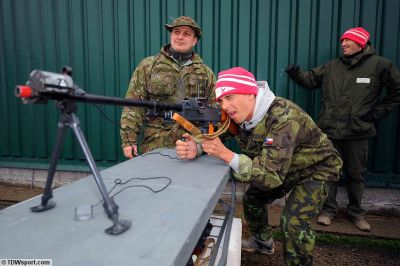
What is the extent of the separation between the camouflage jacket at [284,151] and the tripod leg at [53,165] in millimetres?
1327

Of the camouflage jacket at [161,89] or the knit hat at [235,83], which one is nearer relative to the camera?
the knit hat at [235,83]

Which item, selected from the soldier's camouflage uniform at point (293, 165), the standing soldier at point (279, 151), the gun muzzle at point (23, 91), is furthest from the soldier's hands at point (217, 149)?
the gun muzzle at point (23, 91)

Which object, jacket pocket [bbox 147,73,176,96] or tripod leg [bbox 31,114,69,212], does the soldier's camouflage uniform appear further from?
tripod leg [bbox 31,114,69,212]

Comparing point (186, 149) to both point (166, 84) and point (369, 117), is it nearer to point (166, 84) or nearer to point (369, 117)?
point (166, 84)

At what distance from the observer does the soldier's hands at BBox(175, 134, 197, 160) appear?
2.65m

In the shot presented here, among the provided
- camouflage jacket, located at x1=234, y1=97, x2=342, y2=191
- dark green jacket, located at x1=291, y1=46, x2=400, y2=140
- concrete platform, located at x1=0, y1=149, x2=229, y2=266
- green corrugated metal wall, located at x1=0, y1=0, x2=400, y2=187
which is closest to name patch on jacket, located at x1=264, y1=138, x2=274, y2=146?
camouflage jacket, located at x1=234, y1=97, x2=342, y2=191

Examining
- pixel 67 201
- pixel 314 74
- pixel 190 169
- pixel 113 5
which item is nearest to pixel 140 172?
pixel 190 169

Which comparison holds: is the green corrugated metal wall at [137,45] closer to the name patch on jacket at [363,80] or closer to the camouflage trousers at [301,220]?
the name patch on jacket at [363,80]

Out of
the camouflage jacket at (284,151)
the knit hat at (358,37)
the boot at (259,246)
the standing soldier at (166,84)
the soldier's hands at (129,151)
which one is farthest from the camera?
the knit hat at (358,37)

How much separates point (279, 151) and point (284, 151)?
0.13 feet

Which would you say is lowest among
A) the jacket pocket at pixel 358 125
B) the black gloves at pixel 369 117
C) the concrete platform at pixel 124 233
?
the concrete platform at pixel 124 233

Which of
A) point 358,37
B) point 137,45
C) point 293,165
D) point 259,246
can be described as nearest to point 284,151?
point 293,165

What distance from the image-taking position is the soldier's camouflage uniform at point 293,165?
2.29 metres

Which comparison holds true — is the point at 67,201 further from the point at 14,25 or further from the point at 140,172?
the point at 14,25
